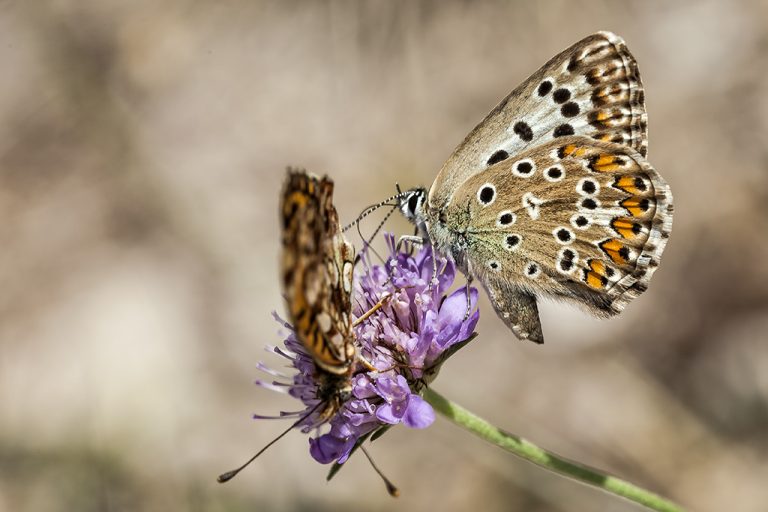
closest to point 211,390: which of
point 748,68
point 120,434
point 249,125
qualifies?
point 120,434

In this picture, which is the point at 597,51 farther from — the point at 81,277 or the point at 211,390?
the point at 81,277

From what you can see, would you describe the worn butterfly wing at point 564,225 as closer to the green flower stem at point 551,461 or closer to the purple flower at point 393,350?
the purple flower at point 393,350

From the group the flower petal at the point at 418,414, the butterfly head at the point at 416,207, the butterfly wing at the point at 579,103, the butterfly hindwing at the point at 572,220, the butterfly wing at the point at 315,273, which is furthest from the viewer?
the butterfly head at the point at 416,207

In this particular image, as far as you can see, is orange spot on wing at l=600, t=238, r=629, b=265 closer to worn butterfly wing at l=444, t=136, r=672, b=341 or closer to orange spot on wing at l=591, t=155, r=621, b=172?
worn butterfly wing at l=444, t=136, r=672, b=341

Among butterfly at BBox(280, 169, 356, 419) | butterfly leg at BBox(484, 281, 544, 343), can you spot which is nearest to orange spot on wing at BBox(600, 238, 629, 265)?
butterfly leg at BBox(484, 281, 544, 343)

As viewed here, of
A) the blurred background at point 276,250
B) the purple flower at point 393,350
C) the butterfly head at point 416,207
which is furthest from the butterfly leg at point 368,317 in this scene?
the blurred background at point 276,250

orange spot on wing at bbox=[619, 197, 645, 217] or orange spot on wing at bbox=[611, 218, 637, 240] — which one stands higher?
orange spot on wing at bbox=[619, 197, 645, 217]
